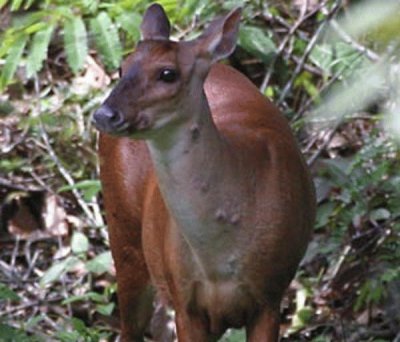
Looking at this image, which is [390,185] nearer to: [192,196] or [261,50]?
[261,50]

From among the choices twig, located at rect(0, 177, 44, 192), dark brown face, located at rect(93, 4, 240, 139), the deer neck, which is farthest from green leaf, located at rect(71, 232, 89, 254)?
dark brown face, located at rect(93, 4, 240, 139)

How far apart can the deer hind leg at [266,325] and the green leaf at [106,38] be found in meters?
2.01

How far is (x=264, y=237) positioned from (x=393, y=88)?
1346 mm

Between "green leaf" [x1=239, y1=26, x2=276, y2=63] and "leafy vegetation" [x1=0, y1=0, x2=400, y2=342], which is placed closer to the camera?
"leafy vegetation" [x1=0, y1=0, x2=400, y2=342]

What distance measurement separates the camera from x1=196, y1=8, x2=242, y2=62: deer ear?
470 centimetres

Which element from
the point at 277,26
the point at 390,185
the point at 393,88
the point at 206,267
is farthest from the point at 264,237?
the point at 277,26

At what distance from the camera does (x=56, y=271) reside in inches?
307

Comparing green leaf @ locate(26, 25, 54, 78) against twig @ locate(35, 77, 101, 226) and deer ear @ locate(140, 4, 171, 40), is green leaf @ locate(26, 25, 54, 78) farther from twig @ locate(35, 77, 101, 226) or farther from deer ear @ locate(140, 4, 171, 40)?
deer ear @ locate(140, 4, 171, 40)

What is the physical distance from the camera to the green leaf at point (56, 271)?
7.78m

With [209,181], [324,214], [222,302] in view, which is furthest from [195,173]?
[324,214]

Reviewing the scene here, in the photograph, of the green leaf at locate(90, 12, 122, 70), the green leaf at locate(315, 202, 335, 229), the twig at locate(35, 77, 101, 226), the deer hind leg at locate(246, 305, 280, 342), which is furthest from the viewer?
the twig at locate(35, 77, 101, 226)

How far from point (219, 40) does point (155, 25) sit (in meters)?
0.31

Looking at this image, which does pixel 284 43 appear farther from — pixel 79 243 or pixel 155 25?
pixel 155 25

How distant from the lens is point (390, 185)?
22.9ft
